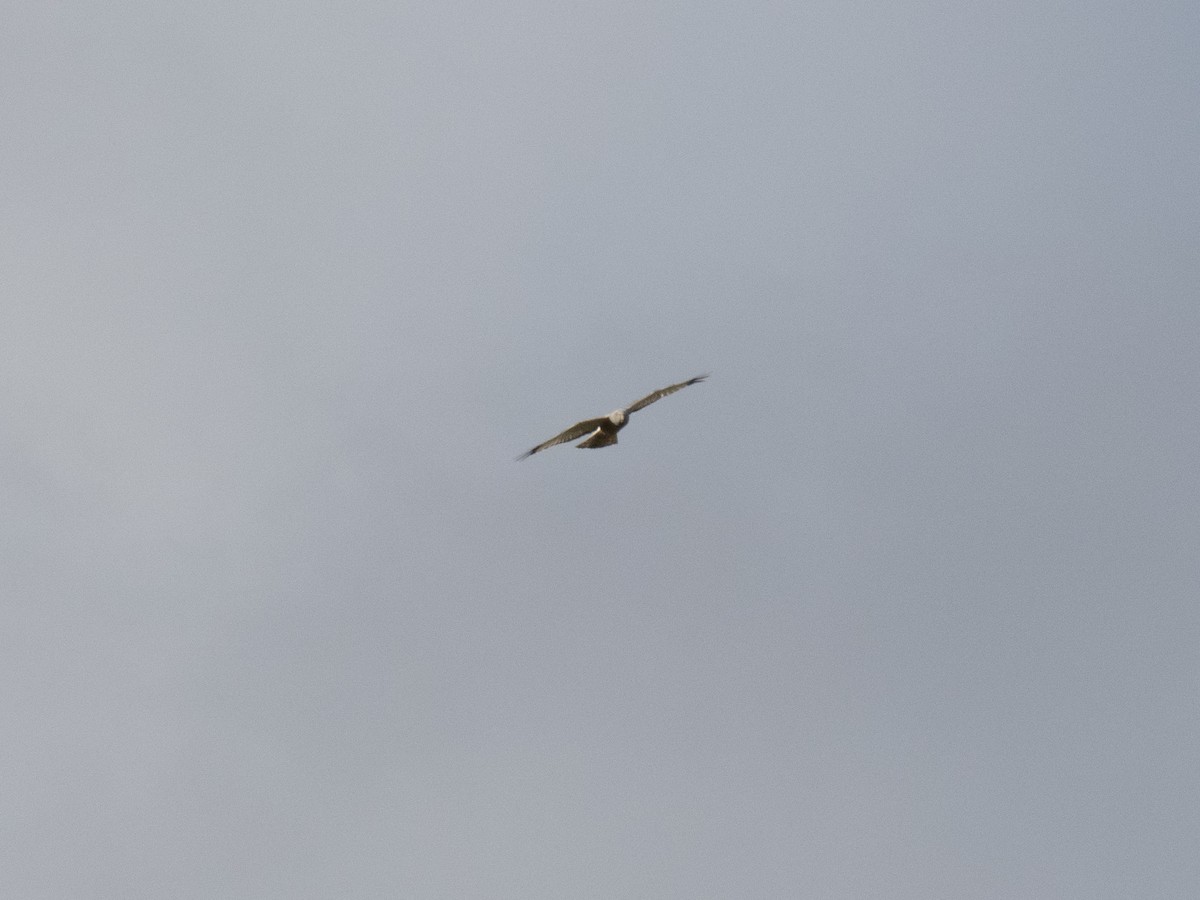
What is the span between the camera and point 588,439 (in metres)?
126

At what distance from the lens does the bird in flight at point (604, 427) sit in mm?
124125

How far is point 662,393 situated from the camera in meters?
125

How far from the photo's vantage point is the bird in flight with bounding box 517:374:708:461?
124 meters

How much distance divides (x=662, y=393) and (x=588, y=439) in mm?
5384

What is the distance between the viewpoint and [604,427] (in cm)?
12581
